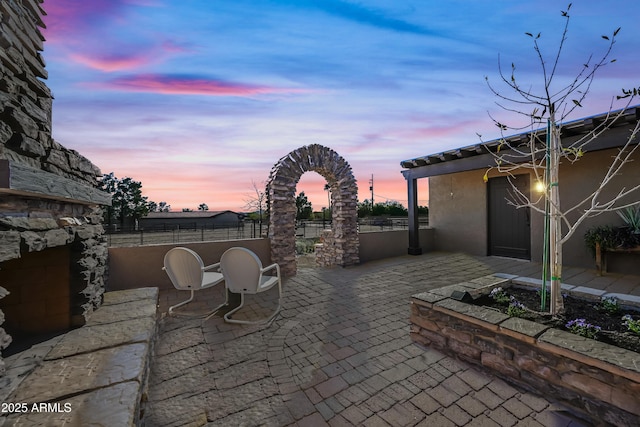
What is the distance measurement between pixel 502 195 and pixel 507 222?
701mm

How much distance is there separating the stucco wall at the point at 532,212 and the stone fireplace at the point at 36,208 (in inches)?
311

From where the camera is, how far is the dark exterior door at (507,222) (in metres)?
6.53

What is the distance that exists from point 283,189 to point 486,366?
14.0ft

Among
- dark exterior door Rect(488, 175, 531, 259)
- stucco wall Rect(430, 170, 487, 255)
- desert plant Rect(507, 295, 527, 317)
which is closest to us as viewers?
desert plant Rect(507, 295, 527, 317)

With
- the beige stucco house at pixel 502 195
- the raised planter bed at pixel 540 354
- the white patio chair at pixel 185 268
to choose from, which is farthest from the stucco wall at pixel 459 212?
the white patio chair at pixel 185 268

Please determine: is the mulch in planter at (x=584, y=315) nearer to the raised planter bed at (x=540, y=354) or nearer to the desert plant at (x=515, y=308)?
the desert plant at (x=515, y=308)

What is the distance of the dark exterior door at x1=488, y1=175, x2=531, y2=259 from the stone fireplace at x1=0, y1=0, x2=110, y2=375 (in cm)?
782

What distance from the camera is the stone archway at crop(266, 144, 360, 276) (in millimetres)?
5410

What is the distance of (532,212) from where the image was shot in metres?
6.25

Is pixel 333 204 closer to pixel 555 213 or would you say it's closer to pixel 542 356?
pixel 555 213

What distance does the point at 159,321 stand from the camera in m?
3.12

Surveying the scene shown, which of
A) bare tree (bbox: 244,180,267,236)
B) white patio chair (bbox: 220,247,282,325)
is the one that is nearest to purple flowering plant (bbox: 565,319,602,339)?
white patio chair (bbox: 220,247,282,325)

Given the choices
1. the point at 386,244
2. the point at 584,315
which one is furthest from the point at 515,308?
the point at 386,244

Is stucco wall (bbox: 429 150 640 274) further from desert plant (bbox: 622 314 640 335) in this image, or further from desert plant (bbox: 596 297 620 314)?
desert plant (bbox: 622 314 640 335)
